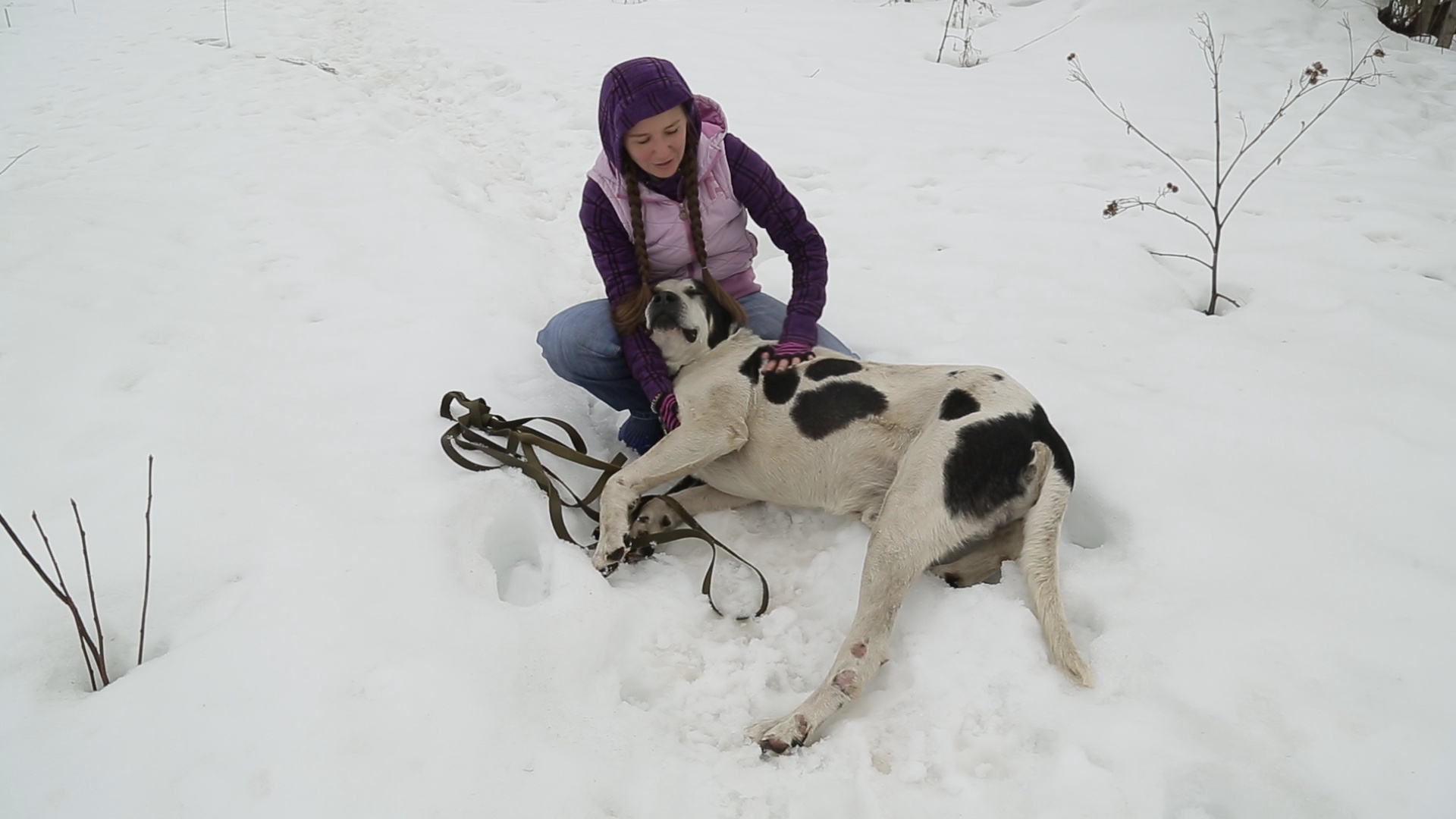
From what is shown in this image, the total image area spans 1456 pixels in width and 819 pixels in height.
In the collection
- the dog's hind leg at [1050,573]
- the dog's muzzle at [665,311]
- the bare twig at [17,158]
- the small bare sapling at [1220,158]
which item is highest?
the small bare sapling at [1220,158]

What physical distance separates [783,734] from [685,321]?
1627 mm

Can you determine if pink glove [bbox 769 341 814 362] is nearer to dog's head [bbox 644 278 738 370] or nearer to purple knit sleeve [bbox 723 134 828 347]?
purple knit sleeve [bbox 723 134 828 347]

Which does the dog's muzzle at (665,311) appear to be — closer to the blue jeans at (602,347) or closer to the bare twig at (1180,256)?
the blue jeans at (602,347)

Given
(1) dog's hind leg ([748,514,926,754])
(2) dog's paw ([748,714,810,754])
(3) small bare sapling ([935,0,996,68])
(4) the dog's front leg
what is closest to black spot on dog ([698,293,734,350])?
(4) the dog's front leg

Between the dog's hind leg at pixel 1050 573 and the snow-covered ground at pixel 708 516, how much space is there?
68 millimetres

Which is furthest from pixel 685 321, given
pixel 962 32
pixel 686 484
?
pixel 962 32

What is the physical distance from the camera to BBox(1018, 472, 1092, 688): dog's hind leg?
6.78 feet

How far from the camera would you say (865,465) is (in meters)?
2.69

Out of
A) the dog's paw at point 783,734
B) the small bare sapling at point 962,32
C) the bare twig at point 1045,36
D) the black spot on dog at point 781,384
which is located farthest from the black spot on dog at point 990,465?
the bare twig at point 1045,36

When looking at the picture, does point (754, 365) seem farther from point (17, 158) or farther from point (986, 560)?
point (17, 158)

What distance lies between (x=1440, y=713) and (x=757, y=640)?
69.7 inches

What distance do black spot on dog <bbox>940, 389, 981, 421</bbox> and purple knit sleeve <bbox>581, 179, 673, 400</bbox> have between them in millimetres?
1114

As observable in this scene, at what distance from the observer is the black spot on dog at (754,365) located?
2.98 m

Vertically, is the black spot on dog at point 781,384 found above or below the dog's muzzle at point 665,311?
below
